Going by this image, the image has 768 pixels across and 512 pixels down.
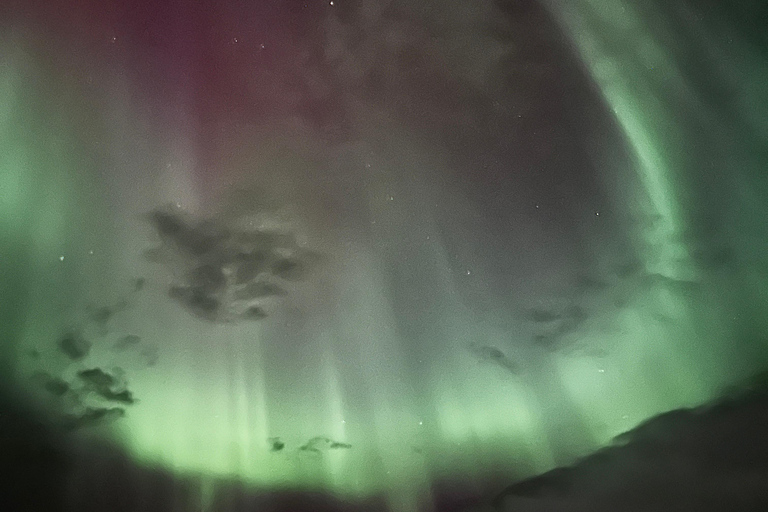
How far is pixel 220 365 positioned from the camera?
7.72m

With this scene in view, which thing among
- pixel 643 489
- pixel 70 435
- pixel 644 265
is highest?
pixel 644 265

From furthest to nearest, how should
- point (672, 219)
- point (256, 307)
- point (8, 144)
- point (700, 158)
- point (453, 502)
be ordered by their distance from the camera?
point (453, 502) < point (256, 307) < point (672, 219) < point (700, 158) < point (8, 144)

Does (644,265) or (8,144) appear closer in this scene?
(8,144)

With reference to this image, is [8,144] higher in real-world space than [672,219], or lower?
higher

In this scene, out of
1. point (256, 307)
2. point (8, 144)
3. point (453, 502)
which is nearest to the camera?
point (8, 144)

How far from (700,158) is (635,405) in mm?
4686

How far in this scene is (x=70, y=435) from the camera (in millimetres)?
8195

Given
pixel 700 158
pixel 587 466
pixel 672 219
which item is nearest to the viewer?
pixel 700 158

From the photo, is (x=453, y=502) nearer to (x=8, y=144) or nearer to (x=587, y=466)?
(x=587, y=466)

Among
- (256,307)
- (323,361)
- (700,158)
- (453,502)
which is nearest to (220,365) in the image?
(256,307)

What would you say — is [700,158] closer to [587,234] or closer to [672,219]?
[672,219]

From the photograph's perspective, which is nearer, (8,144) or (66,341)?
(8,144)

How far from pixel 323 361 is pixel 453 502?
414 centimetres

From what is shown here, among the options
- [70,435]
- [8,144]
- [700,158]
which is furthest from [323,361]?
[700,158]
